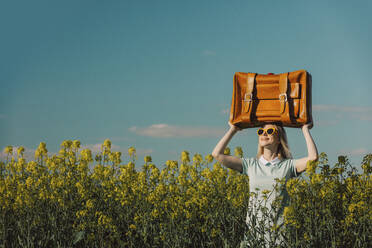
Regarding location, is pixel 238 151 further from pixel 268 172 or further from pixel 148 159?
pixel 268 172

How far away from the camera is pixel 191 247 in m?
4.55

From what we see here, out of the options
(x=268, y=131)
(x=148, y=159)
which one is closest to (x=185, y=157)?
(x=148, y=159)

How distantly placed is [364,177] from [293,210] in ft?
3.66

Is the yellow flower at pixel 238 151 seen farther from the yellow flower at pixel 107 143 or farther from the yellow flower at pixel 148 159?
the yellow flower at pixel 107 143

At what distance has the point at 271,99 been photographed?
14.1ft

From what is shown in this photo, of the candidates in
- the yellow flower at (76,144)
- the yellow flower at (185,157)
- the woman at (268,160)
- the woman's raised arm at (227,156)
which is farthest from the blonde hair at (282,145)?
the yellow flower at (76,144)

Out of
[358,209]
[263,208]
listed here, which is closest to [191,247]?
[263,208]

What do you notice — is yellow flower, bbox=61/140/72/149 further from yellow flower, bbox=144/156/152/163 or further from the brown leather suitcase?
the brown leather suitcase

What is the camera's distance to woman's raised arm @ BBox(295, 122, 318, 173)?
13.2 ft

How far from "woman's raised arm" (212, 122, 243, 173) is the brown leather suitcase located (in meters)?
0.10

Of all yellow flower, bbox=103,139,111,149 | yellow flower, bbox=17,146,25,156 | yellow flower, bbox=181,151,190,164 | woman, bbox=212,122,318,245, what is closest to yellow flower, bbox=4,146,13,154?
yellow flower, bbox=17,146,25,156

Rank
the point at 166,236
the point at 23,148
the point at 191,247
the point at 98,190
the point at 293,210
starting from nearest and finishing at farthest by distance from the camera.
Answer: the point at 293,210 → the point at 166,236 → the point at 191,247 → the point at 98,190 → the point at 23,148

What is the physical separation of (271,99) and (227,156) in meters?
0.71

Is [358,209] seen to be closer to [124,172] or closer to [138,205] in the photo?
[138,205]
